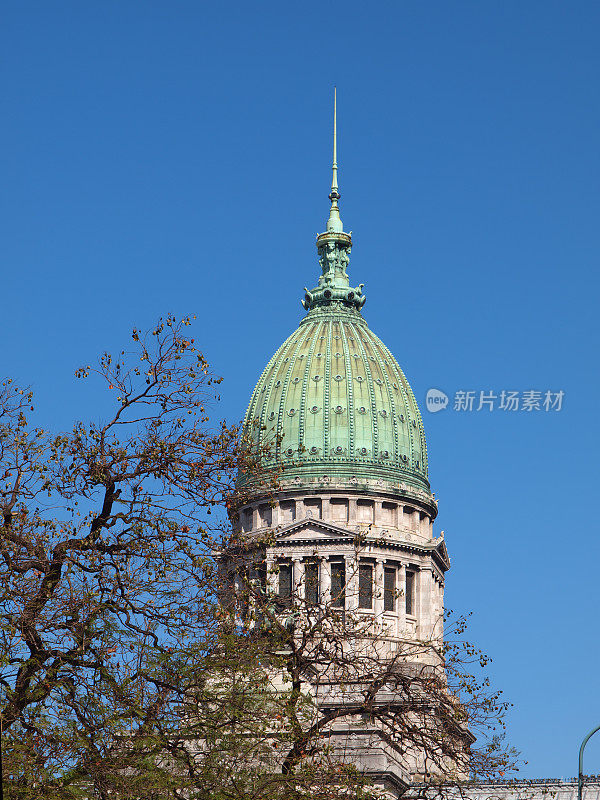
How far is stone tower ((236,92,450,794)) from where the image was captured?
381ft

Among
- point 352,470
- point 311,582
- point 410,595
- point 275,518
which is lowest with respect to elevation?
point 311,582

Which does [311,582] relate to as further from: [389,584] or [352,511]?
[352,511]

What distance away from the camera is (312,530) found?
116312 millimetres

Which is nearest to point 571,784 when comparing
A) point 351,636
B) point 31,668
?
point 351,636

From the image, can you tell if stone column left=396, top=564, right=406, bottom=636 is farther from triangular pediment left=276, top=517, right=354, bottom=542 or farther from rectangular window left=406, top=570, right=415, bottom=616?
triangular pediment left=276, top=517, right=354, bottom=542

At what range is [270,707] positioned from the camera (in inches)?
1554

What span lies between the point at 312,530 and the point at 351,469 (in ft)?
24.3

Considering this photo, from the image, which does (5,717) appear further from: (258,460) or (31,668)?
(258,460)

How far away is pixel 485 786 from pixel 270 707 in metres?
52.6

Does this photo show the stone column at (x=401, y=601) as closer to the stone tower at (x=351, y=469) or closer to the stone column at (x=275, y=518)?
the stone tower at (x=351, y=469)

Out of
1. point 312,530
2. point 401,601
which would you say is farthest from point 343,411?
point 401,601

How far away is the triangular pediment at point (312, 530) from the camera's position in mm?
115750

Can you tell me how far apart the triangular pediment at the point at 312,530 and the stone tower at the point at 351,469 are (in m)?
0.08

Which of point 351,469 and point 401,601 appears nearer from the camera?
point 401,601
